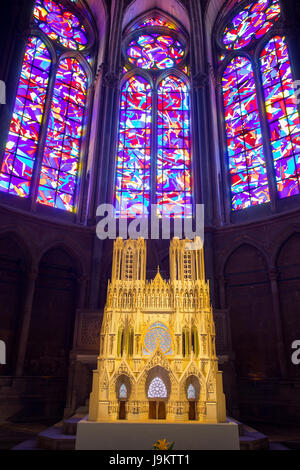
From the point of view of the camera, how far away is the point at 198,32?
16.5 m

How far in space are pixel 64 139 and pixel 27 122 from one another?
63.3 inches

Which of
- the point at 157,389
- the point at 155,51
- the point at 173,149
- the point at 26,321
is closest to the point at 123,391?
the point at 157,389

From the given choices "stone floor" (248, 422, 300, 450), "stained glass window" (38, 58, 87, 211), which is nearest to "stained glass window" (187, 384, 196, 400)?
"stone floor" (248, 422, 300, 450)

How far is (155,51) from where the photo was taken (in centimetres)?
1792

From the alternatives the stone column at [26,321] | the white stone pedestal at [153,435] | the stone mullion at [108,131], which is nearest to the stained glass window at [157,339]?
the white stone pedestal at [153,435]

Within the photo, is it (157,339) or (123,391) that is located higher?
(157,339)

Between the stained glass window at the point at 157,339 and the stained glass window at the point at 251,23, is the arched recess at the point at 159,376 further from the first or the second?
the stained glass window at the point at 251,23

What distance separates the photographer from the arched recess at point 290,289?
422 inches

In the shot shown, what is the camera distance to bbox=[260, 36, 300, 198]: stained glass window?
12.5 metres

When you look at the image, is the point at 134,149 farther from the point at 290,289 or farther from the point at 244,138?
the point at 290,289

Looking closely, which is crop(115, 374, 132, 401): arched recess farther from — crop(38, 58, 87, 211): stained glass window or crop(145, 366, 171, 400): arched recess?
crop(38, 58, 87, 211): stained glass window

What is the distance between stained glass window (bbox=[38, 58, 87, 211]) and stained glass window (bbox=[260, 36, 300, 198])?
8.07 metres

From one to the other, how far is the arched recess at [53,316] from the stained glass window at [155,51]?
1089 cm
